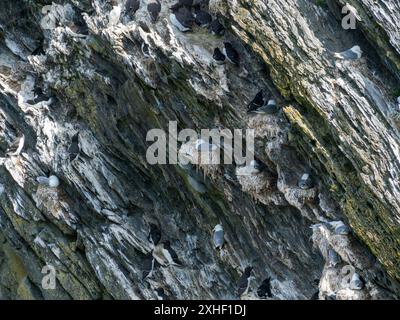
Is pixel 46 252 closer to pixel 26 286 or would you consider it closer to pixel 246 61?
pixel 26 286

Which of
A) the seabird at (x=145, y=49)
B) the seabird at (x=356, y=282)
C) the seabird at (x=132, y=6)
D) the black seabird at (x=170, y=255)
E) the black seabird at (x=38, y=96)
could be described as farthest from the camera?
the black seabird at (x=38, y=96)

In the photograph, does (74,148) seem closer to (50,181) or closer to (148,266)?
(50,181)

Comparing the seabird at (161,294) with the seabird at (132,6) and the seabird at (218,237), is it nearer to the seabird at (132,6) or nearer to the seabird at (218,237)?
the seabird at (218,237)

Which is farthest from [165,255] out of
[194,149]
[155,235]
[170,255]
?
[194,149]

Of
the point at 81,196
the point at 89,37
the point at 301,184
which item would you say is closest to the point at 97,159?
the point at 81,196

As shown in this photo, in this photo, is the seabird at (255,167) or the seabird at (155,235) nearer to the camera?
the seabird at (255,167)

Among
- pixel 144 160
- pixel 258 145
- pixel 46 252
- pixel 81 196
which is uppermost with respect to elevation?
pixel 258 145

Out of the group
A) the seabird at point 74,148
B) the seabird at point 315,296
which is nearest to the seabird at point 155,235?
the seabird at point 74,148

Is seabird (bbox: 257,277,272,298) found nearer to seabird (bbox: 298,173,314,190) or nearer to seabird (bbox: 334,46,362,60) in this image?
seabird (bbox: 298,173,314,190)
